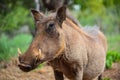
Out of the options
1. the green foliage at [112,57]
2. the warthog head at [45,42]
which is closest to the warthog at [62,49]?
the warthog head at [45,42]

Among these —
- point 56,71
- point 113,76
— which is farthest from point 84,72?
point 113,76

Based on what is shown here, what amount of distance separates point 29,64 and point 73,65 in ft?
3.43

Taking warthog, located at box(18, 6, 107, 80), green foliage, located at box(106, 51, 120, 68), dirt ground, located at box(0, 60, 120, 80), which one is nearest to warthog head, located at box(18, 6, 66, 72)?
warthog, located at box(18, 6, 107, 80)

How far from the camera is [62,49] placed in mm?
6078

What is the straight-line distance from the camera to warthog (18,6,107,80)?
5.66 m

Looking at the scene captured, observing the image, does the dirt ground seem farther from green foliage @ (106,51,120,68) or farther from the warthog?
the warthog

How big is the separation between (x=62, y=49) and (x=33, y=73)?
3.28 m

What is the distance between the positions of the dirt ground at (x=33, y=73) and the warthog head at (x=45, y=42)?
2983mm

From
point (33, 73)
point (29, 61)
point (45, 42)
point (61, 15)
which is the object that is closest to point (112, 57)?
point (33, 73)

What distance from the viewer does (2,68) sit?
384 inches

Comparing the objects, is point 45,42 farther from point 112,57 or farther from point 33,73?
point 112,57

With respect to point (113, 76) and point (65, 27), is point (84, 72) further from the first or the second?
point (113, 76)

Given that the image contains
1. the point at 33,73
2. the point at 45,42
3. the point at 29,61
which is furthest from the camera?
the point at 33,73

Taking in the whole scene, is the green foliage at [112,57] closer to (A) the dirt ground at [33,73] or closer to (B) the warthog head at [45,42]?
(A) the dirt ground at [33,73]
